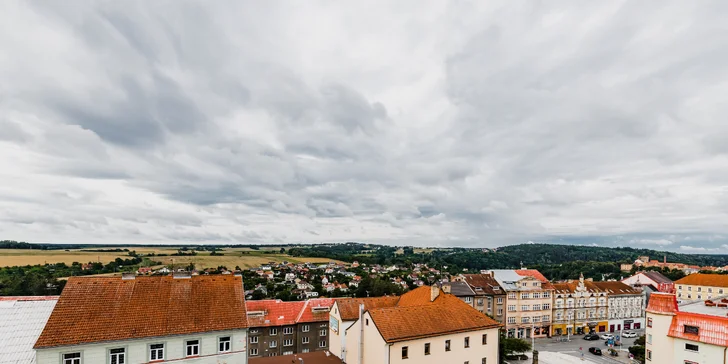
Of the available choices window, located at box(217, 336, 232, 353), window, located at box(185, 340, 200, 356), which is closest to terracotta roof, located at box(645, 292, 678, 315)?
window, located at box(217, 336, 232, 353)

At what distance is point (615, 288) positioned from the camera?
8862 centimetres

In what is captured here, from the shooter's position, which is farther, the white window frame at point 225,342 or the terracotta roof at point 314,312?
the terracotta roof at point 314,312

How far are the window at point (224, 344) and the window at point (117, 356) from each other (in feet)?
20.4

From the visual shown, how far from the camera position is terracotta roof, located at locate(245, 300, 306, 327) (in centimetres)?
4994

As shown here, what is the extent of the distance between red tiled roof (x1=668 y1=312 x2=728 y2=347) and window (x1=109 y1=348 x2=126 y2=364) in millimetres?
47973

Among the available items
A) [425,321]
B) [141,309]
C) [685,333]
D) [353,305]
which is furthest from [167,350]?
[685,333]

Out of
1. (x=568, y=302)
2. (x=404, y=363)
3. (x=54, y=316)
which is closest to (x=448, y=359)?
(x=404, y=363)

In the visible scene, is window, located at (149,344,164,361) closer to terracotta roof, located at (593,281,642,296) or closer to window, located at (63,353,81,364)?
window, located at (63,353,81,364)

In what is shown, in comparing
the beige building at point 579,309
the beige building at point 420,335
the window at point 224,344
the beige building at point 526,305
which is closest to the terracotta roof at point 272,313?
the beige building at point 420,335

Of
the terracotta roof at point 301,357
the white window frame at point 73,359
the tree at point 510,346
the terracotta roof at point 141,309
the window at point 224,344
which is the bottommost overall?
the tree at point 510,346

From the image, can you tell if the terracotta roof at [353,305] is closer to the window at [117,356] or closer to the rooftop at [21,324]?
the window at [117,356]

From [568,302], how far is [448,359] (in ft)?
195

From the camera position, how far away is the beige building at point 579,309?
8062cm

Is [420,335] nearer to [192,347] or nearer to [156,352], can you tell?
[192,347]
